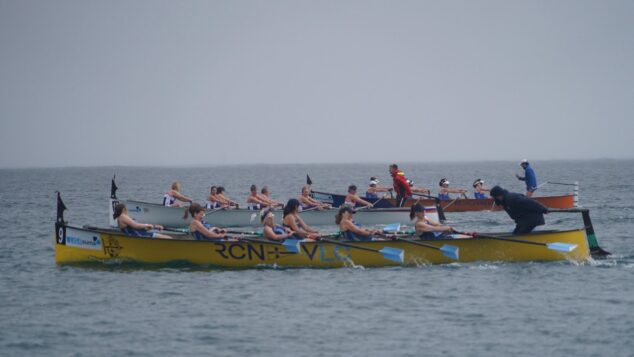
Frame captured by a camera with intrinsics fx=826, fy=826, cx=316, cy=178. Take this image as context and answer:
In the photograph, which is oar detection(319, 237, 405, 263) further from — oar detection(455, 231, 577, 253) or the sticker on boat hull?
the sticker on boat hull

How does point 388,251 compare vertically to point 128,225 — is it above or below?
below

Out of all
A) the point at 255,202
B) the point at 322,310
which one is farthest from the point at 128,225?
the point at 255,202

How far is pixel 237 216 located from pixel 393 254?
13338 mm

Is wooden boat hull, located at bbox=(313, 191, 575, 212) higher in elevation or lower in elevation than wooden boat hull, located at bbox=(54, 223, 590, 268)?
higher

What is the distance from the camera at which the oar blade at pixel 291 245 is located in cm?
2203

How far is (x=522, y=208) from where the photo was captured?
21.9 meters

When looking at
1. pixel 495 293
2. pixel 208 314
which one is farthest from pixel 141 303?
pixel 495 293

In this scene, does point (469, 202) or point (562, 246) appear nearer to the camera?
point (562, 246)

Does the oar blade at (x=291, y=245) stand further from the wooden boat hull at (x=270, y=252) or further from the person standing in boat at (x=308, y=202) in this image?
the person standing in boat at (x=308, y=202)

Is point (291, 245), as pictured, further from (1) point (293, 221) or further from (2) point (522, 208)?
(2) point (522, 208)

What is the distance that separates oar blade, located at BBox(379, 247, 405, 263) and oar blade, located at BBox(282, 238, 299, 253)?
2239 millimetres

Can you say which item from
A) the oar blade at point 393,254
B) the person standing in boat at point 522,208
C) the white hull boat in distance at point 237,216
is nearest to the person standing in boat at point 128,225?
the oar blade at point 393,254

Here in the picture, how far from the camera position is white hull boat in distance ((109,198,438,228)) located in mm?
33531

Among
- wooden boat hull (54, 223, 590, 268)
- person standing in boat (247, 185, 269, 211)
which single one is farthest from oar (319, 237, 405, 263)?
person standing in boat (247, 185, 269, 211)
